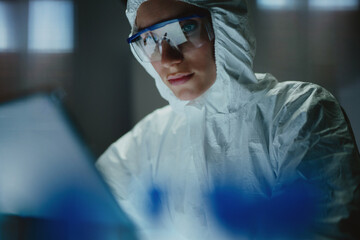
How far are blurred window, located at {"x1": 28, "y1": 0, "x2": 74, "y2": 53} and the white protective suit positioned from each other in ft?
1.94

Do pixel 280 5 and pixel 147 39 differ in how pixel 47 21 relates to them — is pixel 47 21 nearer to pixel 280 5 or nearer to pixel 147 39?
pixel 147 39

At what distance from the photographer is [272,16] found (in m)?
1.42

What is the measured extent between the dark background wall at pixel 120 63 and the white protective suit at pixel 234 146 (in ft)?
1.12

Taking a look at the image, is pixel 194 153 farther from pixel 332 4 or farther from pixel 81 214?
pixel 332 4

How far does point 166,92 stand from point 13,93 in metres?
0.70

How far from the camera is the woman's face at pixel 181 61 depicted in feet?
3.04

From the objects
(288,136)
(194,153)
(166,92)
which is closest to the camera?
(288,136)

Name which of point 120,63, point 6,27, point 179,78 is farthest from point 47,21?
point 179,78

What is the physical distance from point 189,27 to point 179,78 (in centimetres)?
16

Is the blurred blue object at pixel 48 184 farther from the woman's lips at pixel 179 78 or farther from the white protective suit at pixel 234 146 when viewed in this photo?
the woman's lips at pixel 179 78

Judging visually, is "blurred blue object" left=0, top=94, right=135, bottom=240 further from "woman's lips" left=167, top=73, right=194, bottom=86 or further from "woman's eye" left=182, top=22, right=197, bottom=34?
"woman's eye" left=182, top=22, right=197, bottom=34

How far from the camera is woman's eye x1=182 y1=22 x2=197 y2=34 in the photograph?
0.92 m

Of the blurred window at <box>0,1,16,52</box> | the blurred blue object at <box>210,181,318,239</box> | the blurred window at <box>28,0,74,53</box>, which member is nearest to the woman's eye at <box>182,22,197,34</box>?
the blurred blue object at <box>210,181,318,239</box>

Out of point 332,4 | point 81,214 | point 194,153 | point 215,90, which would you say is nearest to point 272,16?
point 332,4
